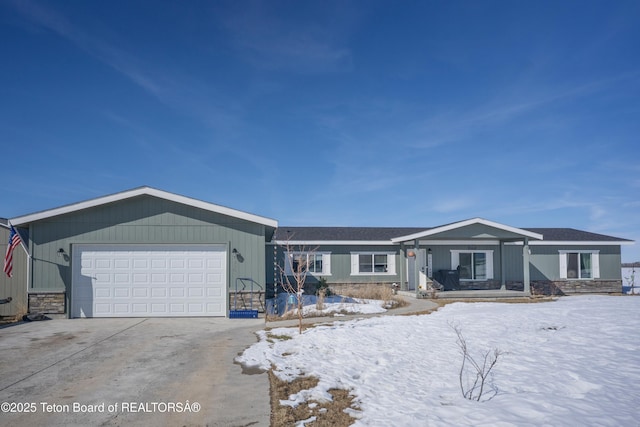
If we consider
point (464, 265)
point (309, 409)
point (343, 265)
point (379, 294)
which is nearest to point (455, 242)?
point (464, 265)

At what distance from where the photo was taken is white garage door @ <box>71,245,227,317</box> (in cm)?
1381

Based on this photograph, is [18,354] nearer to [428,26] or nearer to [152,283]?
[152,283]

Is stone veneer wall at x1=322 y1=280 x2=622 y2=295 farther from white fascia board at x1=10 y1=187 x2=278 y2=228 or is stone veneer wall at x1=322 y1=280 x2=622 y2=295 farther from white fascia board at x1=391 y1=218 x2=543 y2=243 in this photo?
white fascia board at x1=10 y1=187 x2=278 y2=228

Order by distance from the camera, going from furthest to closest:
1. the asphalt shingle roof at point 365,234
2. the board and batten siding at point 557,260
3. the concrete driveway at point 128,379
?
1. the board and batten siding at point 557,260
2. the asphalt shingle roof at point 365,234
3. the concrete driveway at point 128,379

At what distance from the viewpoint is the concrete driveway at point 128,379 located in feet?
16.7

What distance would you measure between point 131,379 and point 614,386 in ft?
22.3

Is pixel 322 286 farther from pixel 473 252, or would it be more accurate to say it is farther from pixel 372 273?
pixel 473 252

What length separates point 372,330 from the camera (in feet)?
33.7

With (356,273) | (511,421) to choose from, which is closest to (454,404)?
(511,421)

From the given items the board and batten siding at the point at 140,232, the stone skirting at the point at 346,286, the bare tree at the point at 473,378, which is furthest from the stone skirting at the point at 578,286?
the bare tree at the point at 473,378

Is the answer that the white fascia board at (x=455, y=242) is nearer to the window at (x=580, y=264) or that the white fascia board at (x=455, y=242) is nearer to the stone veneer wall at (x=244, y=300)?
the window at (x=580, y=264)

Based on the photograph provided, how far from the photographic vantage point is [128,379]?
667 centimetres

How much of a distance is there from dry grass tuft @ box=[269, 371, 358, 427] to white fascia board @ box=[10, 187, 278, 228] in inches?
333

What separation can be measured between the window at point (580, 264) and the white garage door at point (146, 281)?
58.5ft
